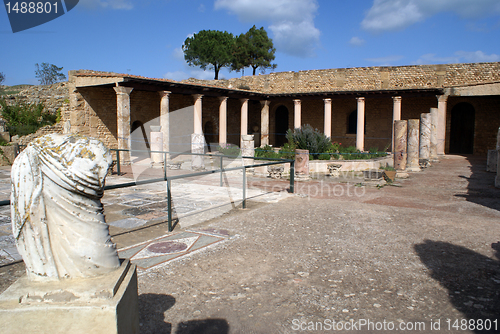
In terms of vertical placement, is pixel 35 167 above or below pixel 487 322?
above

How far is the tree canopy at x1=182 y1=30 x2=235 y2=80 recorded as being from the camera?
38094mm

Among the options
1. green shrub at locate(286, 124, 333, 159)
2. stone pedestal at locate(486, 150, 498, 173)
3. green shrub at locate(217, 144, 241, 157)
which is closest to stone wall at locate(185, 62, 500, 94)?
stone pedestal at locate(486, 150, 498, 173)

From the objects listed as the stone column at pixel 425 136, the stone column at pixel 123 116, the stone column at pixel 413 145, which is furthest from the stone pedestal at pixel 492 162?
the stone column at pixel 123 116

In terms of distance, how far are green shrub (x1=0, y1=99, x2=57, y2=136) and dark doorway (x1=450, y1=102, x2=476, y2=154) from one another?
22.1 m

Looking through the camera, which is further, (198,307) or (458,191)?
(458,191)

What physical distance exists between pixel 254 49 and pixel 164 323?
38.3 m

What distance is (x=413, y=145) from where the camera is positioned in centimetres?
1385

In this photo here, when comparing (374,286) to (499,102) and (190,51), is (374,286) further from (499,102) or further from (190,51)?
(190,51)

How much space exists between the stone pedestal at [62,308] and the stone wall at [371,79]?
69.1ft

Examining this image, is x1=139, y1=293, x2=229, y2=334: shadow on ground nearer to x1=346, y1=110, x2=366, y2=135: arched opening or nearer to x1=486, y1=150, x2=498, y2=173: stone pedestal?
x1=486, y1=150, x2=498, y2=173: stone pedestal

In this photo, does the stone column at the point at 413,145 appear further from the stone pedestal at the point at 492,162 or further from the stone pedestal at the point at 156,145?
the stone pedestal at the point at 156,145

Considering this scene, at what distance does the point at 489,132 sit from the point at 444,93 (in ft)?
13.5

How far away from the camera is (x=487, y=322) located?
2.86 meters

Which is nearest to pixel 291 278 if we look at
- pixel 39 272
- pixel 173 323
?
pixel 173 323
